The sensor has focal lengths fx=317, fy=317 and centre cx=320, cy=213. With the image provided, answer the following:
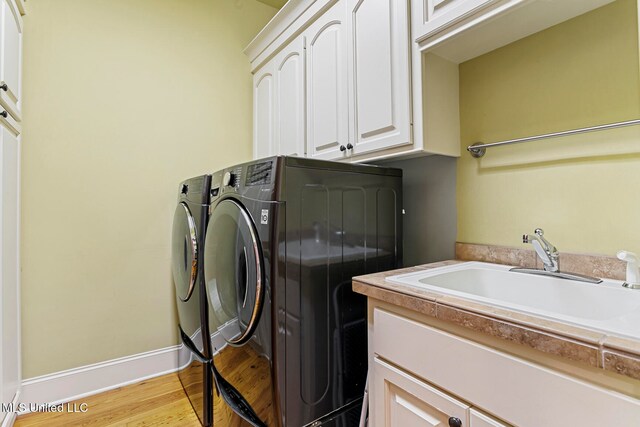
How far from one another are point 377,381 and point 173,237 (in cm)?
166

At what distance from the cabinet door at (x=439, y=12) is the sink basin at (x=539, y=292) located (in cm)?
90

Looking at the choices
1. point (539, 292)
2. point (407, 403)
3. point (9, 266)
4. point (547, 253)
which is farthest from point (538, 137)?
point (9, 266)

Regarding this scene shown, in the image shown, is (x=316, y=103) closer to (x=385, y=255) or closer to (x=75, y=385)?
(x=385, y=255)

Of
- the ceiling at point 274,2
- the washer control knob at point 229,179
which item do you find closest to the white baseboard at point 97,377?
the washer control knob at point 229,179

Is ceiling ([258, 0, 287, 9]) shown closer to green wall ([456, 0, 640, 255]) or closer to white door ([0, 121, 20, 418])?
green wall ([456, 0, 640, 255])

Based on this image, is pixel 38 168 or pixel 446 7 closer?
pixel 446 7

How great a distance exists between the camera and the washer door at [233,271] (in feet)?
3.70

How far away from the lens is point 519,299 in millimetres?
1152

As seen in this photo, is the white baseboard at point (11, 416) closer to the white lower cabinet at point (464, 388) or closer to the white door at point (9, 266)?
the white door at point (9, 266)

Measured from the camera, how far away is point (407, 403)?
Answer: 37.7 inches

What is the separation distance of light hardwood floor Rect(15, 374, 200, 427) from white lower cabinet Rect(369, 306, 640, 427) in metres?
1.25

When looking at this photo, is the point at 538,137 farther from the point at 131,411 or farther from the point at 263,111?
the point at 131,411

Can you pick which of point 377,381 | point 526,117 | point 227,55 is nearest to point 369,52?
point 526,117

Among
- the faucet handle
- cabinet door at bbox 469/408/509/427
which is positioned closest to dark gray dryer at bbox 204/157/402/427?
cabinet door at bbox 469/408/509/427
